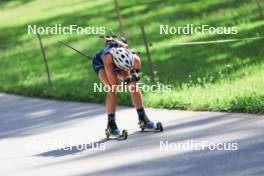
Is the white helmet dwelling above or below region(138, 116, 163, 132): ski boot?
above

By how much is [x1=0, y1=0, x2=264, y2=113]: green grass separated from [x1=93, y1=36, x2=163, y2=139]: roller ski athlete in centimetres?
169

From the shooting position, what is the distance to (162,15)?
32531 millimetres

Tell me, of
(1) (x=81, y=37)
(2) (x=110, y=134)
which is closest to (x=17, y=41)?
(1) (x=81, y=37)

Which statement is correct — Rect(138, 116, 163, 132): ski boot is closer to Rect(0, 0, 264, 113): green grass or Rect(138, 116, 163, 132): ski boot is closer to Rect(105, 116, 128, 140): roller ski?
Rect(105, 116, 128, 140): roller ski

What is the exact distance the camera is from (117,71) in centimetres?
1175

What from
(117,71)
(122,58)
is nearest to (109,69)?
(117,71)

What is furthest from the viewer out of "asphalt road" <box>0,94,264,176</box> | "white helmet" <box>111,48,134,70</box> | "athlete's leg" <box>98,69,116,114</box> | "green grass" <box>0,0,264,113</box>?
"green grass" <box>0,0,264,113</box>

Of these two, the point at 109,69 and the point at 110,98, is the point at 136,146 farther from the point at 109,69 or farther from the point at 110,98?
the point at 109,69

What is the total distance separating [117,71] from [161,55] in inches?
474

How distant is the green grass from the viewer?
1491cm

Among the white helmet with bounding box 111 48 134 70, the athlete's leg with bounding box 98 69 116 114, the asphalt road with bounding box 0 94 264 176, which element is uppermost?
the white helmet with bounding box 111 48 134 70

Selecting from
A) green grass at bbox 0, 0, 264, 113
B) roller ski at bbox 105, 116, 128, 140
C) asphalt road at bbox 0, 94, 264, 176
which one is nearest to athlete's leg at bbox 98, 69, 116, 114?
roller ski at bbox 105, 116, 128, 140

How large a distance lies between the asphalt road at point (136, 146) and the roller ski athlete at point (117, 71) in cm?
15

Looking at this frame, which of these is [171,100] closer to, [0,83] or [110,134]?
[110,134]
